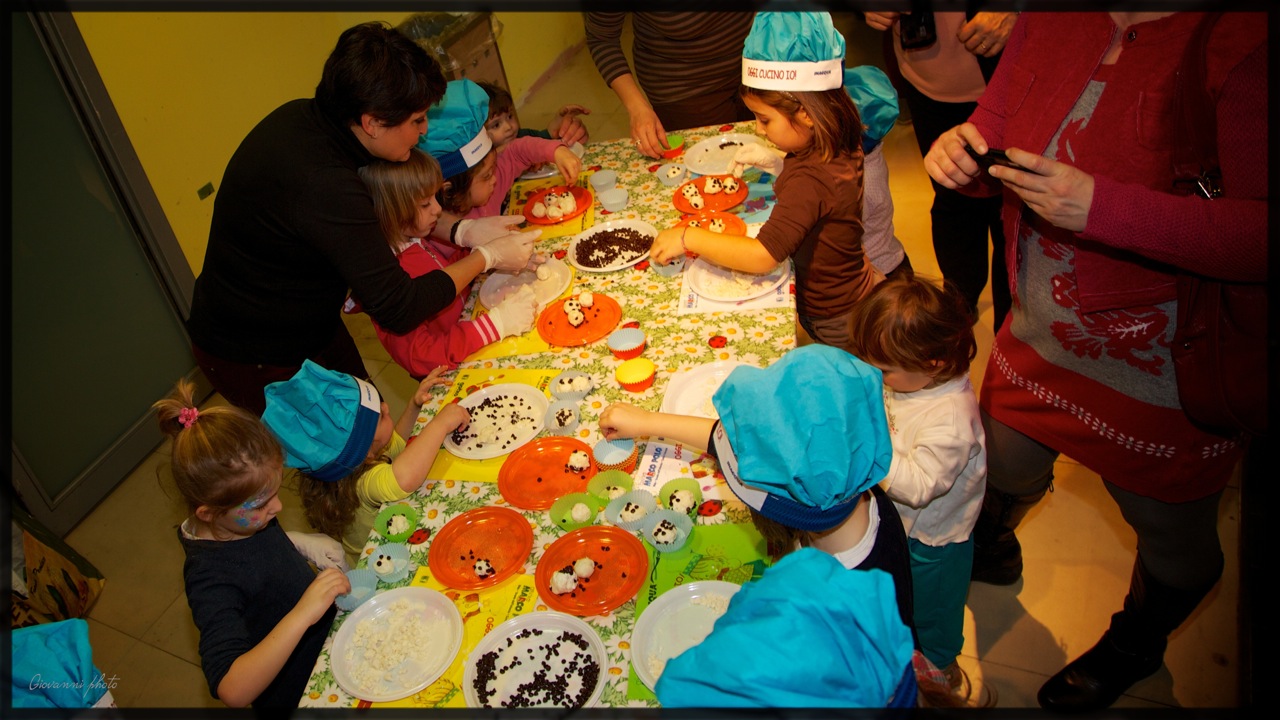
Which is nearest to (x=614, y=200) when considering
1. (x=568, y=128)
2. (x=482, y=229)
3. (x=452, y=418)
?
(x=482, y=229)

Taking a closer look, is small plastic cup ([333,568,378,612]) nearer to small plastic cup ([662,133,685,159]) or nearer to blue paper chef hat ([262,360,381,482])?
blue paper chef hat ([262,360,381,482])

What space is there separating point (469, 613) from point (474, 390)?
29.2 inches

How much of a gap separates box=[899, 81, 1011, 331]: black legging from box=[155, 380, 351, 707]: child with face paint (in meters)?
2.47

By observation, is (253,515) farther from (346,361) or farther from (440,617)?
(346,361)

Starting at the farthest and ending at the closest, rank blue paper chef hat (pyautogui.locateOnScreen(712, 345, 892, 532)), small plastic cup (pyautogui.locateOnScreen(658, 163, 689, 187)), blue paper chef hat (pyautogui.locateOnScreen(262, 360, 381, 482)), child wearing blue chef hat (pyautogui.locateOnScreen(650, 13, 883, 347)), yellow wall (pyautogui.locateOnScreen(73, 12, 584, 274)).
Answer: yellow wall (pyautogui.locateOnScreen(73, 12, 584, 274)) < small plastic cup (pyautogui.locateOnScreen(658, 163, 689, 187)) < child wearing blue chef hat (pyautogui.locateOnScreen(650, 13, 883, 347)) < blue paper chef hat (pyautogui.locateOnScreen(262, 360, 381, 482)) < blue paper chef hat (pyautogui.locateOnScreen(712, 345, 892, 532))

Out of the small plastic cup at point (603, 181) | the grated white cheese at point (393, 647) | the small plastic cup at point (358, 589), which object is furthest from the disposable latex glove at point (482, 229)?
the grated white cheese at point (393, 647)

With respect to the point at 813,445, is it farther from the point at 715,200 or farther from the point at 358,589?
the point at 715,200

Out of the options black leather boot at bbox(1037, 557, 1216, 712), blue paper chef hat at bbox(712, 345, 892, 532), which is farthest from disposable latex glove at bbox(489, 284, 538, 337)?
black leather boot at bbox(1037, 557, 1216, 712)

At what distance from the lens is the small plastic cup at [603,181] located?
300 centimetres

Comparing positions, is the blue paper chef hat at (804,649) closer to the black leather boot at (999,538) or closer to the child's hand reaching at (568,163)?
the black leather boot at (999,538)

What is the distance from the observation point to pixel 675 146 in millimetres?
3182

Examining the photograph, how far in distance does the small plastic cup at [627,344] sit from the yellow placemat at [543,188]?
0.72 metres

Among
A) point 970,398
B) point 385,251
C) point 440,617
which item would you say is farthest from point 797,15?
point 440,617

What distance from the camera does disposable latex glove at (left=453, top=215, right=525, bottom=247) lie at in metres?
2.77
